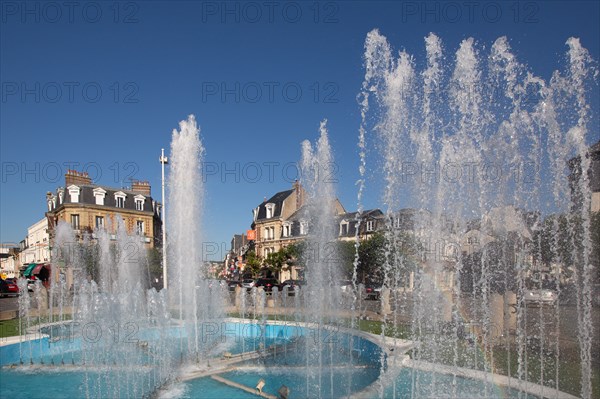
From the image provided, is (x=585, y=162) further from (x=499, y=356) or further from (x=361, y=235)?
(x=361, y=235)

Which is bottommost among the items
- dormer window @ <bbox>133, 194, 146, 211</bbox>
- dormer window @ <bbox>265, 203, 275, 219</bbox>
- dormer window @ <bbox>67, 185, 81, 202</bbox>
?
dormer window @ <bbox>265, 203, 275, 219</bbox>

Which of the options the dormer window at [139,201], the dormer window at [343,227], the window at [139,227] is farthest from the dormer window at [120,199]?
the dormer window at [343,227]

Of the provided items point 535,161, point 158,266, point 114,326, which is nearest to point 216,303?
point 114,326

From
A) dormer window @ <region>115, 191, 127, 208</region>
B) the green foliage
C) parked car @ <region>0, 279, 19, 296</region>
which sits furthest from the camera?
dormer window @ <region>115, 191, 127, 208</region>

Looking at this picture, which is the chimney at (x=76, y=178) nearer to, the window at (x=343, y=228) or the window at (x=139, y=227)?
the window at (x=139, y=227)

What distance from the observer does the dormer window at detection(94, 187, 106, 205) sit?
5169cm

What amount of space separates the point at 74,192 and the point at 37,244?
25.1 m

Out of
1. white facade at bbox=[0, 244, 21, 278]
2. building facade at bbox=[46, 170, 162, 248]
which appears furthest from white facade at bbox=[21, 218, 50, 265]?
building facade at bbox=[46, 170, 162, 248]

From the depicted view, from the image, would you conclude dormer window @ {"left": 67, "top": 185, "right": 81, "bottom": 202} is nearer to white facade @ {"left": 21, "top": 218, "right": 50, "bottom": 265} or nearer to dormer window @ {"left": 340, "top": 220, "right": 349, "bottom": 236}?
white facade @ {"left": 21, "top": 218, "right": 50, "bottom": 265}

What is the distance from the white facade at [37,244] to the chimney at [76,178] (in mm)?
14797

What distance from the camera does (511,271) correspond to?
2898 cm

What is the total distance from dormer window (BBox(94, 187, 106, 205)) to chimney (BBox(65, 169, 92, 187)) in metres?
2.01

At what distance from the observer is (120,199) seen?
53.9 m

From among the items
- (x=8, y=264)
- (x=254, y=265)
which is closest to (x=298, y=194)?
(x=254, y=265)
